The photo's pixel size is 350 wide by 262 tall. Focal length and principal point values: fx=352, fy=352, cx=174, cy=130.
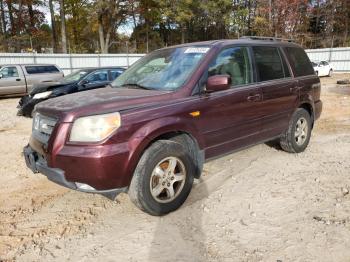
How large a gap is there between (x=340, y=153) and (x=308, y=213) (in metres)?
2.54

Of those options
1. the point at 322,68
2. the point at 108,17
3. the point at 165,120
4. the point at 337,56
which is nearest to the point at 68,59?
the point at 108,17

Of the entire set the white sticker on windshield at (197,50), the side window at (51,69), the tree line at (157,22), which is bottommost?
the side window at (51,69)

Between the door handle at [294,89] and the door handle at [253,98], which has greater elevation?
the door handle at [294,89]

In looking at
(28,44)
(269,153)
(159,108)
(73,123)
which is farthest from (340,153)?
(28,44)

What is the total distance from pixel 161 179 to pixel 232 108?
135 cm

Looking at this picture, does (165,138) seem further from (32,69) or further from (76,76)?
(32,69)

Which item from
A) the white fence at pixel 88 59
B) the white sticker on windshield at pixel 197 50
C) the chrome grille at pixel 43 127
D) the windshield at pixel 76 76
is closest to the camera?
the chrome grille at pixel 43 127

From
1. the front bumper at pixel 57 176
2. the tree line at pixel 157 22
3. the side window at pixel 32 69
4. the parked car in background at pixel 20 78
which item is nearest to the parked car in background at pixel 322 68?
the tree line at pixel 157 22

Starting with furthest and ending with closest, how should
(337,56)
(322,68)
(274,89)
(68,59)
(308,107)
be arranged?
(337,56)
(322,68)
(68,59)
(308,107)
(274,89)

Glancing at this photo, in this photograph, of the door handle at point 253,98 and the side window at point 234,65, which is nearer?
the side window at point 234,65

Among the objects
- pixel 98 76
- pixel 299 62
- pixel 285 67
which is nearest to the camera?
pixel 285 67

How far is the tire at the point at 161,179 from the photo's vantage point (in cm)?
348

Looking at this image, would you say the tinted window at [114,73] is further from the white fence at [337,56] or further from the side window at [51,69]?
the white fence at [337,56]

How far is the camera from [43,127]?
12.1ft
